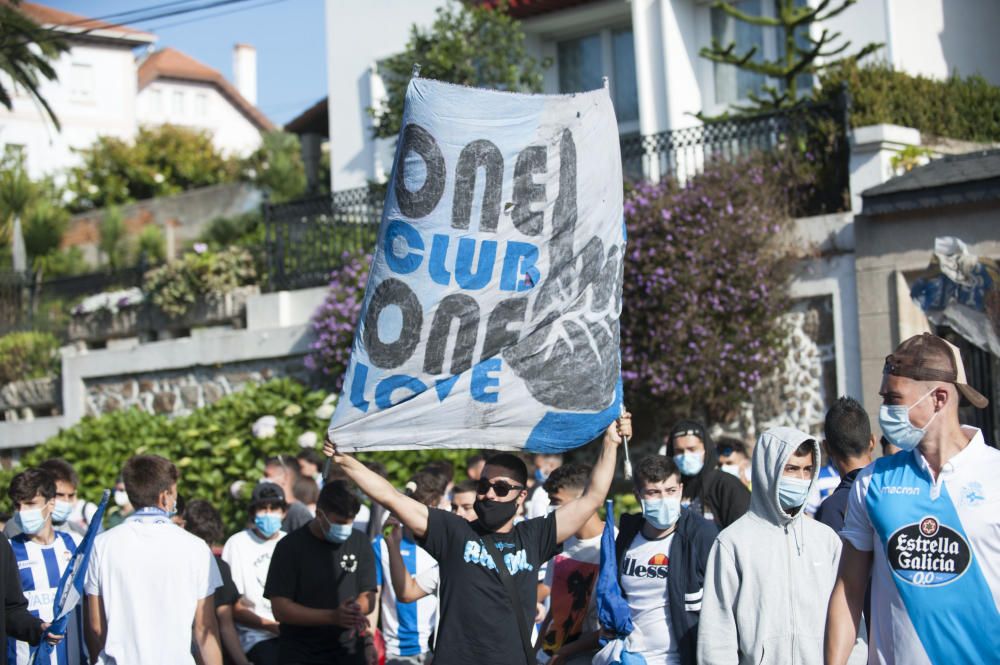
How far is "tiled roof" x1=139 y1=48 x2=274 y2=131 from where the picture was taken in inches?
2148

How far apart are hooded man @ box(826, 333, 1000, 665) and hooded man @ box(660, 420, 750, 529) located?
8.86ft

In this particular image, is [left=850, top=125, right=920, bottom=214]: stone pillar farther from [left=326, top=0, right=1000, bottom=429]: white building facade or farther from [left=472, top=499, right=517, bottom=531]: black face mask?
[left=472, top=499, right=517, bottom=531]: black face mask

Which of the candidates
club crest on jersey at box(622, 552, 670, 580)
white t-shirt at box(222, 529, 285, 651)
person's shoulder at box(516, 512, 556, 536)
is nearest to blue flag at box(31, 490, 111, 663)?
white t-shirt at box(222, 529, 285, 651)

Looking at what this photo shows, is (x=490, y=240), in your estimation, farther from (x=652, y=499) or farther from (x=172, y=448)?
(x=172, y=448)

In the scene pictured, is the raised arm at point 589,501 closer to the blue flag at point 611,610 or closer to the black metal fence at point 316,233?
the blue flag at point 611,610

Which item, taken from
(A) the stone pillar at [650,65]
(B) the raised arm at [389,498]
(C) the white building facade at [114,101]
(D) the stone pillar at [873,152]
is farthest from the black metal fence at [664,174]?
(C) the white building facade at [114,101]

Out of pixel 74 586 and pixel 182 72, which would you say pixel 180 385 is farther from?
pixel 182 72

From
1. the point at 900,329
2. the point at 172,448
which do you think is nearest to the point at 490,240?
the point at 900,329

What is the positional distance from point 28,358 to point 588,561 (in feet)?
47.5

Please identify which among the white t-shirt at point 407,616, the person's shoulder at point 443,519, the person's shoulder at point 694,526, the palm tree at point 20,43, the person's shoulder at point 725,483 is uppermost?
the palm tree at point 20,43

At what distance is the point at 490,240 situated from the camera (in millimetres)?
6652

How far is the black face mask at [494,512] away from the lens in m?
5.95

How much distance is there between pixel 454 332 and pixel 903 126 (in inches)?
332

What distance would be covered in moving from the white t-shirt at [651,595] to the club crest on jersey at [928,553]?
1.80 metres
